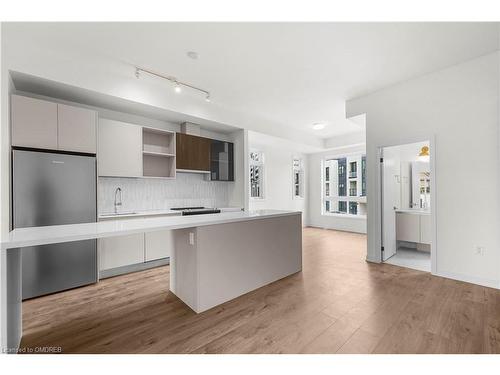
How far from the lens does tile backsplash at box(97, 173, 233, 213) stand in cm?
378

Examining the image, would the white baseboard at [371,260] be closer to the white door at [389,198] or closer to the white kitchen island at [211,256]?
the white door at [389,198]

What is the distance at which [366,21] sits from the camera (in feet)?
7.43

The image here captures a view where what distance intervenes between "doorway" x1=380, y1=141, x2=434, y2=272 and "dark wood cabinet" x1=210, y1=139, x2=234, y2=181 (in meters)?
2.89

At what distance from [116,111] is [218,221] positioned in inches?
111

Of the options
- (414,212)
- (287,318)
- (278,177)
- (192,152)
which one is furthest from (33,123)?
(414,212)

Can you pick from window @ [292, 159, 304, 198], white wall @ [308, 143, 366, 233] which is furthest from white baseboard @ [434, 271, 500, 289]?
window @ [292, 159, 304, 198]

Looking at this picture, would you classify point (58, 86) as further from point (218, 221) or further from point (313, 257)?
point (313, 257)

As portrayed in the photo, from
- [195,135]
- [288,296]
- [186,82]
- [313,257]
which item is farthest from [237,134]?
[288,296]

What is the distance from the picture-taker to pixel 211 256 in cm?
239

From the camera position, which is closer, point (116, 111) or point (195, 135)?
point (116, 111)

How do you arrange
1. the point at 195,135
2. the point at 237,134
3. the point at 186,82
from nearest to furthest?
the point at 186,82 < the point at 195,135 < the point at 237,134

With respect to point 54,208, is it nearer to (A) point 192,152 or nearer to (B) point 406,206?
(A) point 192,152

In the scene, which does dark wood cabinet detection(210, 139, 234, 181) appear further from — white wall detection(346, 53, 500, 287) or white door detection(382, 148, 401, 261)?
white wall detection(346, 53, 500, 287)

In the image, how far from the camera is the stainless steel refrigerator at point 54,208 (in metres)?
2.62
